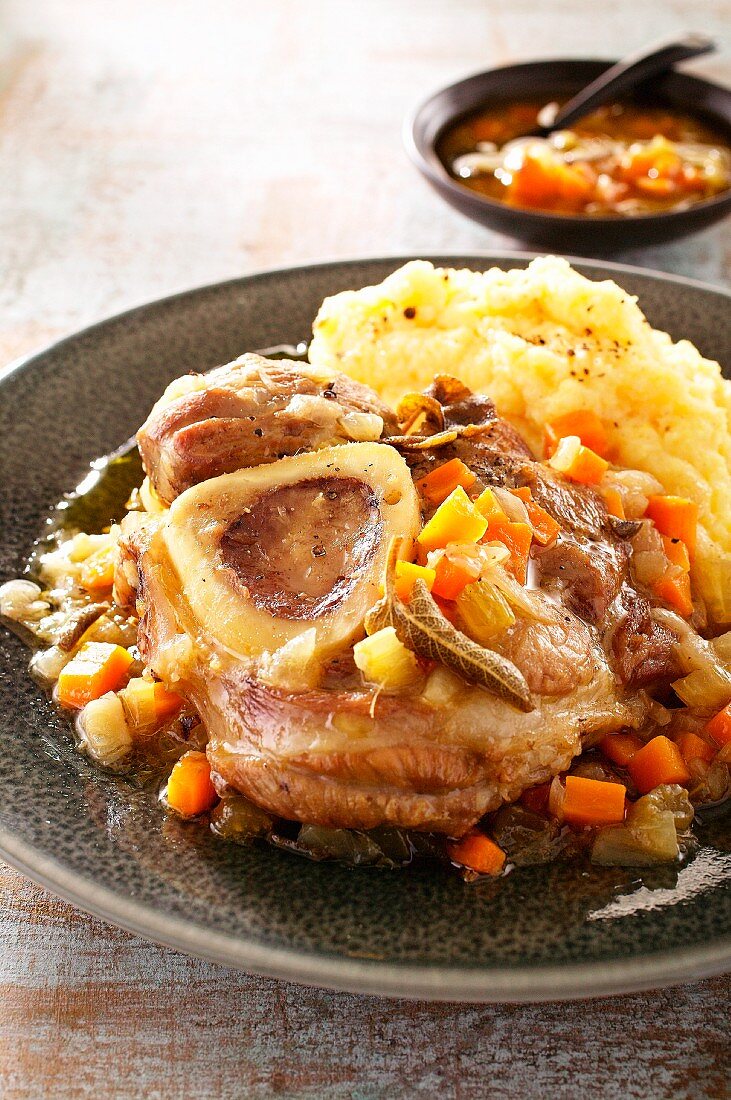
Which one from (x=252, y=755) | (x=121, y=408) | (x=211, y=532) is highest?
(x=211, y=532)

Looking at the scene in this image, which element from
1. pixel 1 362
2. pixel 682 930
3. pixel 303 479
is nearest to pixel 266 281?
pixel 1 362

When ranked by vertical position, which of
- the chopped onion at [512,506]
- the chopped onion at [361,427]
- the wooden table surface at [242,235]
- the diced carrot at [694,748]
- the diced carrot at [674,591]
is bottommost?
the wooden table surface at [242,235]

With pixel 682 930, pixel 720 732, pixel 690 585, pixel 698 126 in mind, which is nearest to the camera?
pixel 682 930

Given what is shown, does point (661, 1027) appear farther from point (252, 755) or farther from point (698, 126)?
point (698, 126)

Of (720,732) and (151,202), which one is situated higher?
(720,732)

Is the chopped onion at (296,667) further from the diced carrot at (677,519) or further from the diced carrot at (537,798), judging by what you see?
the diced carrot at (677,519)

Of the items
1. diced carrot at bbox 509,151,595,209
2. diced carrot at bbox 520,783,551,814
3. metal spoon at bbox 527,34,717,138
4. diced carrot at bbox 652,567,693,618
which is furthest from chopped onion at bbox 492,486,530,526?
metal spoon at bbox 527,34,717,138

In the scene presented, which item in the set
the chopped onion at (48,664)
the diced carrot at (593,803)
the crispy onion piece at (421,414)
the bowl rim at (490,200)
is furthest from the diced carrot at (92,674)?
the bowl rim at (490,200)

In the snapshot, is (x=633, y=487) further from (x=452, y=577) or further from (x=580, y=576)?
(x=452, y=577)
